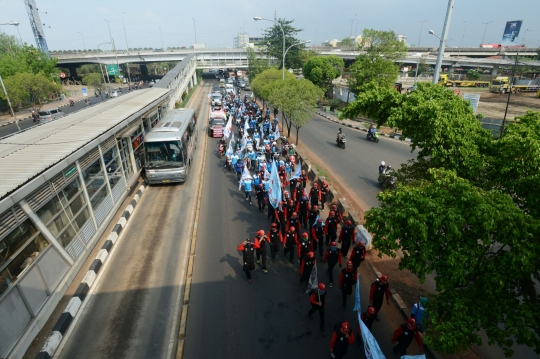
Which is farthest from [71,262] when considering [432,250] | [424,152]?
[424,152]

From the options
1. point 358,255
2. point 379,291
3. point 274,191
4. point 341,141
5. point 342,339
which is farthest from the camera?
point 341,141

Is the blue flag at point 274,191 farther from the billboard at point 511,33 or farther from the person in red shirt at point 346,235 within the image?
the billboard at point 511,33

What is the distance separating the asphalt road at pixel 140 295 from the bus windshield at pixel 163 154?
2665 mm

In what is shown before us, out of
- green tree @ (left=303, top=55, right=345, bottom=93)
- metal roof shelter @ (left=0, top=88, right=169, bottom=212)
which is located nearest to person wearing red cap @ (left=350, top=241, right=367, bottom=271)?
metal roof shelter @ (left=0, top=88, right=169, bottom=212)

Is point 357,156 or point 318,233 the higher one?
point 318,233

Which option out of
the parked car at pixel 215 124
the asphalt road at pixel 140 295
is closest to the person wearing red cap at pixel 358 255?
the asphalt road at pixel 140 295

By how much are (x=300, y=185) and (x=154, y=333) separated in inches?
328

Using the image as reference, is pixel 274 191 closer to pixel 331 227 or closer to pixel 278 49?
pixel 331 227

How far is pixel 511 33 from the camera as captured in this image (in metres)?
93.6

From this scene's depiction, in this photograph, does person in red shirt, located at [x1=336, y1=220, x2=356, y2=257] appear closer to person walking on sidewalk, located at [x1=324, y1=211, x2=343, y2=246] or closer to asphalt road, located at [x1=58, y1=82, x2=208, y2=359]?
person walking on sidewalk, located at [x1=324, y1=211, x2=343, y2=246]

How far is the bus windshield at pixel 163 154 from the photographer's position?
1430 cm

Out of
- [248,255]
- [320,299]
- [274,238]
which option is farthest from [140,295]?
[320,299]

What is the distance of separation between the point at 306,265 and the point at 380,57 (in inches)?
1254

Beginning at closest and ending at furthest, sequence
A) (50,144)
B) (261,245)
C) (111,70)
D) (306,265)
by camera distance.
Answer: (306,265)
(261,245)
(50,144)
(111,70)
